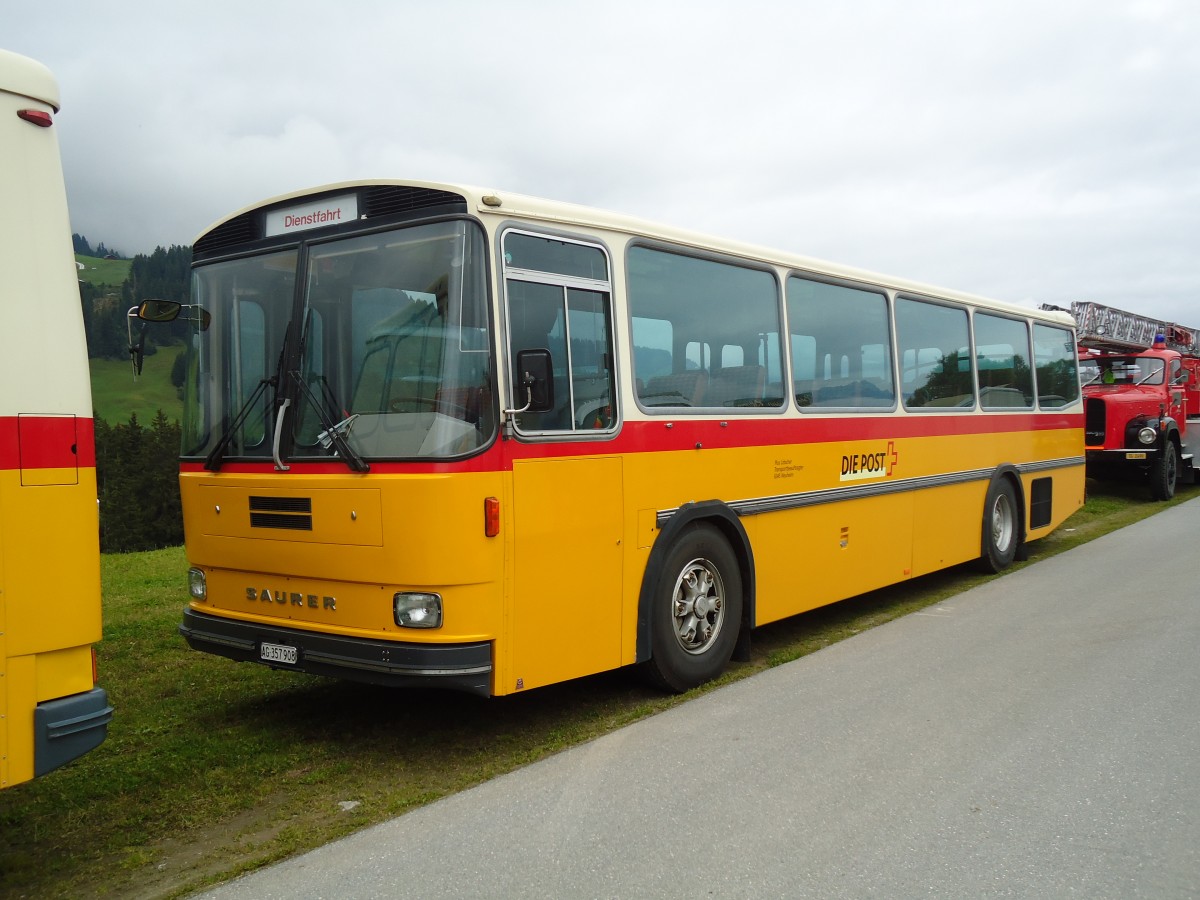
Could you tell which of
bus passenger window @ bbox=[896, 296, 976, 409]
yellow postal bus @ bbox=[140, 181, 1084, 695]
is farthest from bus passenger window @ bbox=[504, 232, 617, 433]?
bus passenger window @ bbox=[896, 296, 976, 409]

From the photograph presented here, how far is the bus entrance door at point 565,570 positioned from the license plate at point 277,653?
3.83ft

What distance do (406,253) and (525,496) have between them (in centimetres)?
139

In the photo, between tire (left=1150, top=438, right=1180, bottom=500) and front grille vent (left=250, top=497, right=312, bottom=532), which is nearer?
front grille vent (left=250, top=497, right=312, bottom=532)

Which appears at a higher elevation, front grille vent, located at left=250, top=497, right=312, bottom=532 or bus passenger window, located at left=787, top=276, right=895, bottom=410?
bus passenger window, located at left=787, top=276, right=895, bottom=410

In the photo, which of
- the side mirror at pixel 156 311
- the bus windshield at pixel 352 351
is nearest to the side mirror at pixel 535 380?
the bus windshield at pixel 352 351

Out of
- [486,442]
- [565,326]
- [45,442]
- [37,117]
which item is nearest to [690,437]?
[565,326]

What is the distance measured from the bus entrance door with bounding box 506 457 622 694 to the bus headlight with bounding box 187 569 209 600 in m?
Result: 2.01

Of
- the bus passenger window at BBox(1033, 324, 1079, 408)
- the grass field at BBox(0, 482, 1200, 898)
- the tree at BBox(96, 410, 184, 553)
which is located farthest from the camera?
the tree at BBox(96, 410, 184, 553)

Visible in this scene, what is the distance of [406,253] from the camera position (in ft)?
17.1

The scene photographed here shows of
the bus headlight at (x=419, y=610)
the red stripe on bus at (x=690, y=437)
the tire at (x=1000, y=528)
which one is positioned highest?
the red stripe on bus at (x=690, y=437)

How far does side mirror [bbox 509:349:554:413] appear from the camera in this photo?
201 inches

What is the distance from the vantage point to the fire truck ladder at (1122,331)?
20516 millimetres

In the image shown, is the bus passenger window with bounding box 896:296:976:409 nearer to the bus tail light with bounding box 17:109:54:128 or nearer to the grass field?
the grass field

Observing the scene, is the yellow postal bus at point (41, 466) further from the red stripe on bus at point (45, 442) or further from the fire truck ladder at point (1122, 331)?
the fire truck ladder at point (1122, 331)
